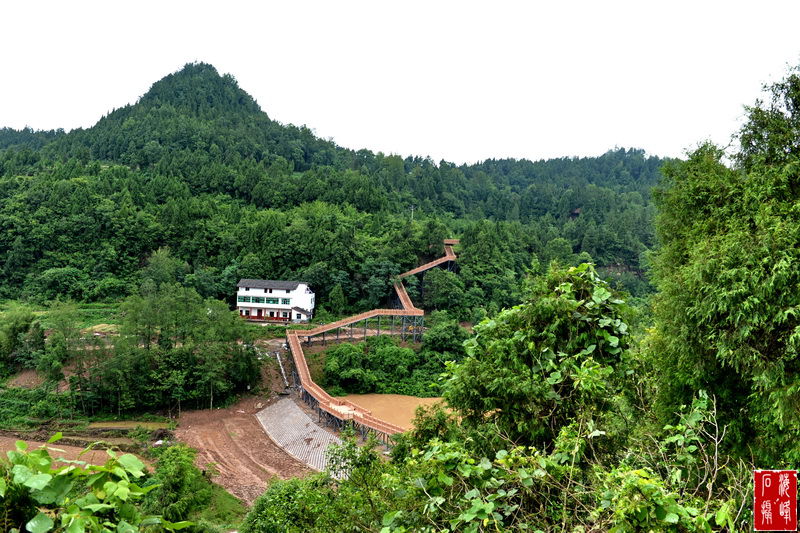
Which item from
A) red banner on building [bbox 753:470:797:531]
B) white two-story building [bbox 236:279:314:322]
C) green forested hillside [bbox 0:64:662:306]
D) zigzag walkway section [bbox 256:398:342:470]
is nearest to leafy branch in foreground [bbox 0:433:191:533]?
red banner on building [bbox 753:470:797:531]

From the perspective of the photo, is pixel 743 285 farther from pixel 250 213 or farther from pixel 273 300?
pixel 250 213

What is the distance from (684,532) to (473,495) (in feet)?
3.83

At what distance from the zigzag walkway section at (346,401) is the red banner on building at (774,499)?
13590 millimetres

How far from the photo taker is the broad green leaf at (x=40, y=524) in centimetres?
196

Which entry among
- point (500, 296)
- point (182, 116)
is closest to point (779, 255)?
point (500, 296)

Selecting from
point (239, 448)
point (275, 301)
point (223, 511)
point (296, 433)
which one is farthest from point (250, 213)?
point (223, 511)

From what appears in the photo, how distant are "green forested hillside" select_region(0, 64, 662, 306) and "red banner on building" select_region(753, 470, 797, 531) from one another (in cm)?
3167

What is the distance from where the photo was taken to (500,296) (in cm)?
3528

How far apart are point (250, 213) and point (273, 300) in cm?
1306

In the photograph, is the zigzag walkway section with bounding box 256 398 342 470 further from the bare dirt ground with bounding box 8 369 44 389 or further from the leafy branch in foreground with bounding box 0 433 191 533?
the leafy branch in foreground with bounding box 0 433 191 533

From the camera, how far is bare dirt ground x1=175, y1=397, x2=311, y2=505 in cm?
1839

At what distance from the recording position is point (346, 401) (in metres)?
23.4

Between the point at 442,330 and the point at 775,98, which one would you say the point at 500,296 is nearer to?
the point at 442,330

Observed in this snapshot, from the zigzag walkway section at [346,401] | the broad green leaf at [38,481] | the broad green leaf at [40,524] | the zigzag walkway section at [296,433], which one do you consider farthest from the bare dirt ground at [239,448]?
the broad green leaf at [38,481]
